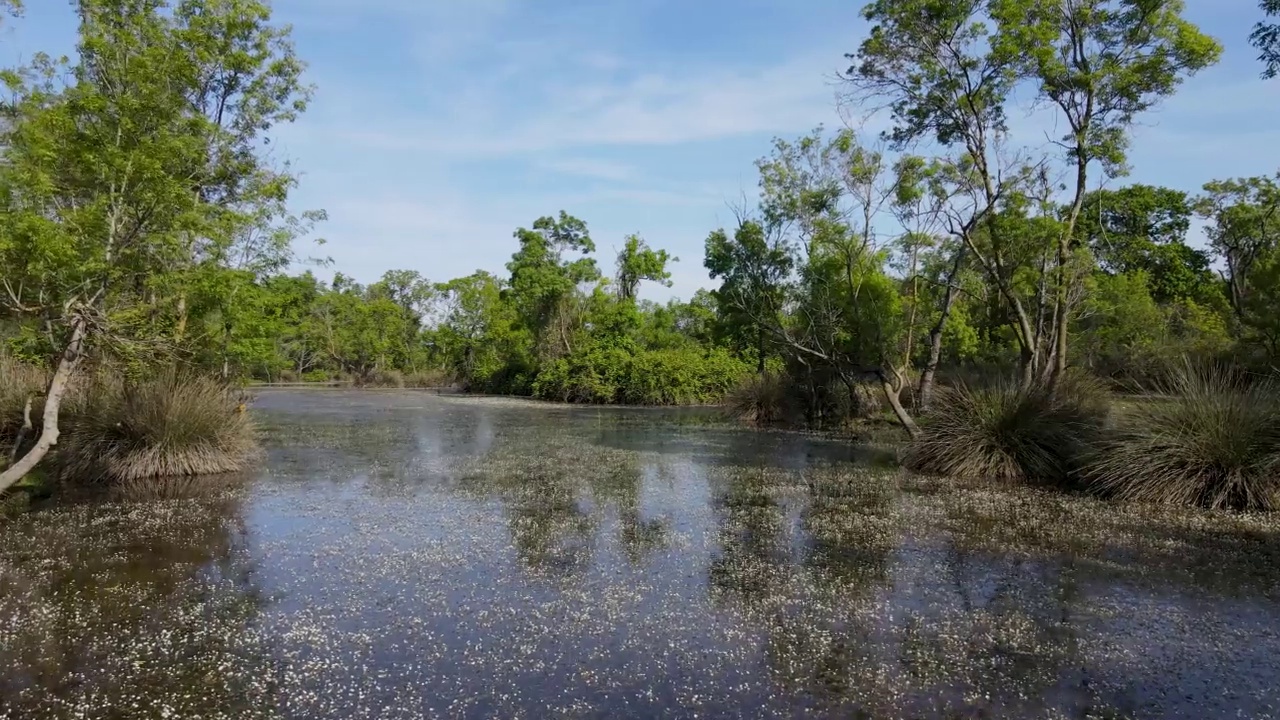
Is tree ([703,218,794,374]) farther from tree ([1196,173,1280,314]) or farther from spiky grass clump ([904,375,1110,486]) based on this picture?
tree ([1196,173,1280,314])

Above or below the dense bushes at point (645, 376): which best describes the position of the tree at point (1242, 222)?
above

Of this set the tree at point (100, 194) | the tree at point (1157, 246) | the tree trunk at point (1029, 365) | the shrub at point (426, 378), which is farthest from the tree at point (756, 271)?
the shrub at point (426, 378)

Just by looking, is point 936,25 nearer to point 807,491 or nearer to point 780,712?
point 807,491

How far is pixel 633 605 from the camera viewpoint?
22.6ft

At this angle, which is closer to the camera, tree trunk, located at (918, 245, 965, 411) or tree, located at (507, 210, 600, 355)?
tree trunk, located at (918, 245, 965, 411)

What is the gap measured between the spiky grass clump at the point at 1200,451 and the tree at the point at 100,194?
47.6 ft

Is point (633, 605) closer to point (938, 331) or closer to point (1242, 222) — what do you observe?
point (938, 331)

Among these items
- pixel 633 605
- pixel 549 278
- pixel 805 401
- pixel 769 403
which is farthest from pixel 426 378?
pixel 633 605

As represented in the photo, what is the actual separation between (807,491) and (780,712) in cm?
830

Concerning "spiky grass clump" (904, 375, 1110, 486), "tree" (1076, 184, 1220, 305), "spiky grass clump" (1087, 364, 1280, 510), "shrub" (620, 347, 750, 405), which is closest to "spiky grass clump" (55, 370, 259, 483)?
"spiky grass clump" (904, 375, 1110, 486)

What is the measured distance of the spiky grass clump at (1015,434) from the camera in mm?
14148

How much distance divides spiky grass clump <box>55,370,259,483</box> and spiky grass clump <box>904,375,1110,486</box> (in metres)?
13.6

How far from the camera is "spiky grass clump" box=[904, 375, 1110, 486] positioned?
14148 mm

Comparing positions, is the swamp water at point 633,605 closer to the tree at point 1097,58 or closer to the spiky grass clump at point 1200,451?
the spiky grass clump at point 1200,451
